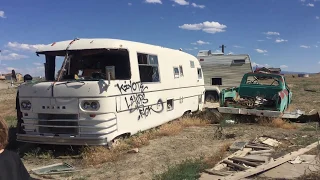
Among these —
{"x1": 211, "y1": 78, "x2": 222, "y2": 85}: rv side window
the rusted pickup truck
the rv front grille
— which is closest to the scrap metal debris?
the rv front grille

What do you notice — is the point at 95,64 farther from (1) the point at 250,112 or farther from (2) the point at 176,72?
(1) the point at 250,112

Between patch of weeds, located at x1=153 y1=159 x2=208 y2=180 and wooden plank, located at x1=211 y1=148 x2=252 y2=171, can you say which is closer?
patch of weeds, located at x1=153 y1=159 x2=208 y2=180

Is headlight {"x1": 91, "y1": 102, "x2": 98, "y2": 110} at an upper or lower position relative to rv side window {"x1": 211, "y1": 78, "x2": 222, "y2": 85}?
lower

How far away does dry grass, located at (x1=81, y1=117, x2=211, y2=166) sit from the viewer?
24.2ft

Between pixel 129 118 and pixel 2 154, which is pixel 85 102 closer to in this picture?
pixel 129 118

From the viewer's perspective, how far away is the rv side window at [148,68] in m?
9.23

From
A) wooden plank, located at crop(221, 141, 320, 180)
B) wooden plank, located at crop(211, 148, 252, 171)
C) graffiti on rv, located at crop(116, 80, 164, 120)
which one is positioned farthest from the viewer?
graffiti on rv, located at crop(116, 80, 164, 120)

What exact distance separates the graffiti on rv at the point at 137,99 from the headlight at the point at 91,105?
750mm

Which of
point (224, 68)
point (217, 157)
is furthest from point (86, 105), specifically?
point (224, 68)

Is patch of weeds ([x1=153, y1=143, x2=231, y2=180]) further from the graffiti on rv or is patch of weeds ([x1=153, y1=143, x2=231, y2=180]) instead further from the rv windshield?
the rv windshield

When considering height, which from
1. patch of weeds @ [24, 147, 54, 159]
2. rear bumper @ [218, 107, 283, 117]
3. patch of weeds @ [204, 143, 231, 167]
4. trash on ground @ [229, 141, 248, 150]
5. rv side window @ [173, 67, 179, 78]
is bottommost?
patch of weeds @ [24, 147, 54, 159]

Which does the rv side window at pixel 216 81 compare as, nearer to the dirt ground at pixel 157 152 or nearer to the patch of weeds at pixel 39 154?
the dirt ground at pixel 157 152

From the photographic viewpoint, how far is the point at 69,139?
301 inches

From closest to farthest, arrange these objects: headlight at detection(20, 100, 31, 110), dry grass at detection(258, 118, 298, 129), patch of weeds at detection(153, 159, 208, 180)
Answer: patch of weeds at detection(153, 159, 208, 180) → headlight at detection(20, 100, 31, 110) → dry grass at detection(258, 118, 298, 129)
